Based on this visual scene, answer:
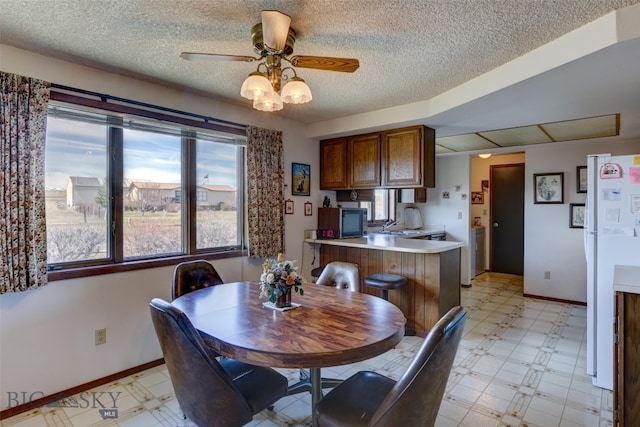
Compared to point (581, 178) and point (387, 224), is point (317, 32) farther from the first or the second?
point (581, 178)

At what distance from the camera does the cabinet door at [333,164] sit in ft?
13.7

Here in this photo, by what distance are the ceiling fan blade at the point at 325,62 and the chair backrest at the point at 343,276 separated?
1421 mm

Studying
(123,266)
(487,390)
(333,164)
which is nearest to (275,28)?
(123,266)

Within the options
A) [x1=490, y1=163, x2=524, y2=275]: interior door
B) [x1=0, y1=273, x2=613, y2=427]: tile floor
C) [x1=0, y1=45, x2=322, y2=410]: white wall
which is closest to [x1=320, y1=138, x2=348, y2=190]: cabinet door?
[x1=0, y1=45, x2=322, y2=410]: white wall

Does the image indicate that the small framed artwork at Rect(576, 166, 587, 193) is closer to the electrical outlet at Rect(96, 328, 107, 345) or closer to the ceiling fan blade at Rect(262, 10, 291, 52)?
the ceiling fan blade at Rect(262, 10, 291, 52)

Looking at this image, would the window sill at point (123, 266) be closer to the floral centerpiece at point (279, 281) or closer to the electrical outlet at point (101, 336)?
the electrical outlet at point (101, 336)

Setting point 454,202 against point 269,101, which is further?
point 454,202

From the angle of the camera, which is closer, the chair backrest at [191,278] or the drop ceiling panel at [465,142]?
the chair backrest at [191,278]

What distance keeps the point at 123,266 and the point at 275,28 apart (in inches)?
83.9

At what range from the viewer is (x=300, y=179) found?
4074 mm

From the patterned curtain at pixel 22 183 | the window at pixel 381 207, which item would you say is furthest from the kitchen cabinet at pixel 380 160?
the patterned curtain at pixel 22 183

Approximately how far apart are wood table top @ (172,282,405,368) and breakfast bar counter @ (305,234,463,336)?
56.9 inches

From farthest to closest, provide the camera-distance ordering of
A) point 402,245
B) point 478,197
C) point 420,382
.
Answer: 1. point 478,197
2. point 402,245
3. point 420,382

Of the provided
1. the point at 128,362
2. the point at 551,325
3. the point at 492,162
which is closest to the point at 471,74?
the point at 551,325
